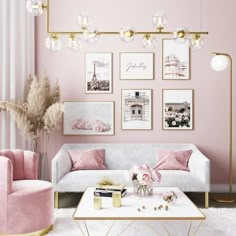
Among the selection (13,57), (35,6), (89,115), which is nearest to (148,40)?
(35,6)

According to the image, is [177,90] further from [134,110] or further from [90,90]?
[90,90]

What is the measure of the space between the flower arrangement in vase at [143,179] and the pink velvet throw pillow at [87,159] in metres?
1.27

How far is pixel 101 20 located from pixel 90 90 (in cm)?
100

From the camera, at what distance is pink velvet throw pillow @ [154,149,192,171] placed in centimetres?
507

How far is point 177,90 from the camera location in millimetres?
5617

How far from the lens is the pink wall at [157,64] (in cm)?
559

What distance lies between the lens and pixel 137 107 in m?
5.64

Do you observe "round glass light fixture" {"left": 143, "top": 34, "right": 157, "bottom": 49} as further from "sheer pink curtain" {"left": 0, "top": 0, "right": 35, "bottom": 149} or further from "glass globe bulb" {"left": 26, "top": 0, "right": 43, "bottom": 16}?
"sheer pink curtain" {"left": 0, "top": 0, "right": 35, "bottom": 149}

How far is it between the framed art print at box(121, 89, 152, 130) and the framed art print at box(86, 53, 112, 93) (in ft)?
0.89

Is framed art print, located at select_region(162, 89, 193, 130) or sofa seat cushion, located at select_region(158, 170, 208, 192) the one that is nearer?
sofa seat cushion, located at select_region(158, 170, 208, 192)

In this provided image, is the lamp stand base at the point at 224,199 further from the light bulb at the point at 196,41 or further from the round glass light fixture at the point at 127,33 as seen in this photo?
the round glass light fixture at the point at 127,33

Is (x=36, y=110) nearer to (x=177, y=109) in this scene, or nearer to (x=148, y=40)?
(x=177, y=109)

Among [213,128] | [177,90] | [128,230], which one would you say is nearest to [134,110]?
[177,90]

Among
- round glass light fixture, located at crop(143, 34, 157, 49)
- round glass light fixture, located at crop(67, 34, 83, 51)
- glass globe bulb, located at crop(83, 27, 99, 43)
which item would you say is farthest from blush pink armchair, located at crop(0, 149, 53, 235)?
round glass light fixture, located at crop(143, 34, 157, 49)
